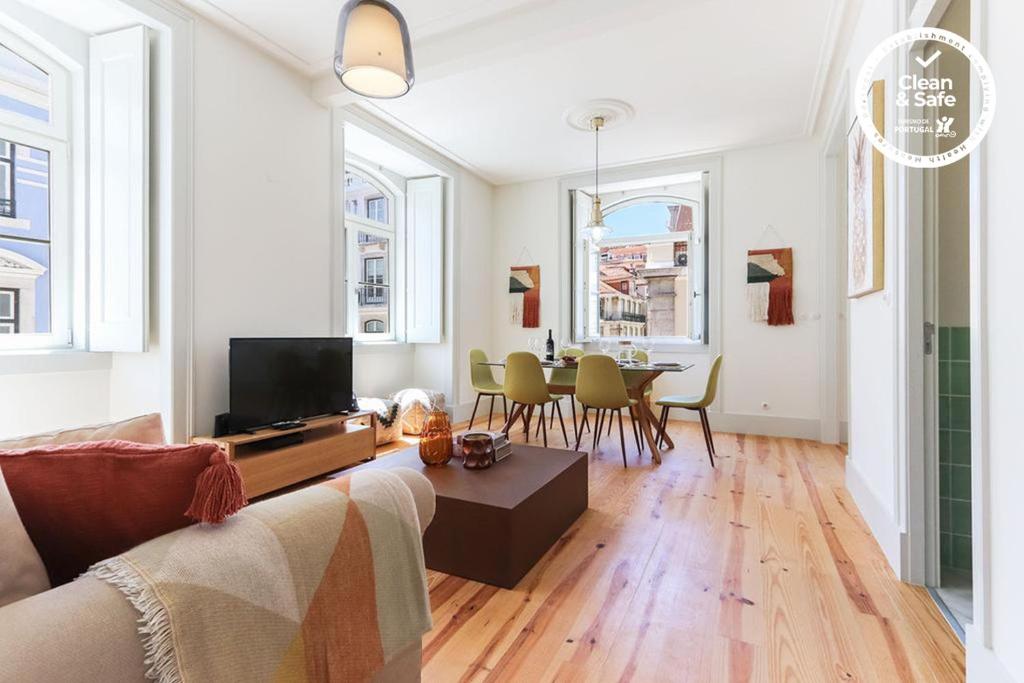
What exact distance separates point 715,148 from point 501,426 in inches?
145

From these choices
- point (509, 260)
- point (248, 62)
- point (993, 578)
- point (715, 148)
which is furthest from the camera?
point (509, 260)

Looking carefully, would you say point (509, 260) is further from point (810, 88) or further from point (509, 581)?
point (509, 581)

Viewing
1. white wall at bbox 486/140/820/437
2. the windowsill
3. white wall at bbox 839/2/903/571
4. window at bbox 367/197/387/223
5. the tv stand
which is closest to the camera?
white wall at bbox 839/2/903/571

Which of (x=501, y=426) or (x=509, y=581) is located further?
(x=501, y=426)

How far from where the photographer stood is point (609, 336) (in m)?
6.00

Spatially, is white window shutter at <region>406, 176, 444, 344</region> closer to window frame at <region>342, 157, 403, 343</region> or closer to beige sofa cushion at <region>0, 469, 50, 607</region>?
window frame at <region>342, 157, 403, 343</region>

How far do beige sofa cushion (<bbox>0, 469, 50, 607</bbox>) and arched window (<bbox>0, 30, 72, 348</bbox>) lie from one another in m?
2.90

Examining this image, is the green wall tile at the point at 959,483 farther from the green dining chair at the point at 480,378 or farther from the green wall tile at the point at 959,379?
the green dining chair at the point at 480,378

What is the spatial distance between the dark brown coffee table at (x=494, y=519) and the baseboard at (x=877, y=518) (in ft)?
4.57

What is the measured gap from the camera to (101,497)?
0.76 m

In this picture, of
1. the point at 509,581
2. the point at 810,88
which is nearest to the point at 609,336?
the point at 810,88

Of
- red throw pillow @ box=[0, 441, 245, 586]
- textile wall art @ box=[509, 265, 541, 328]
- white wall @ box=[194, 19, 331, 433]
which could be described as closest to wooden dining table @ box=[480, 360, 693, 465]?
textile wall art @ box=[509, 265, 541, 328]

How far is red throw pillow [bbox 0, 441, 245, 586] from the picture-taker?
758mm

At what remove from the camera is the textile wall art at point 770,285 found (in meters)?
4.69
